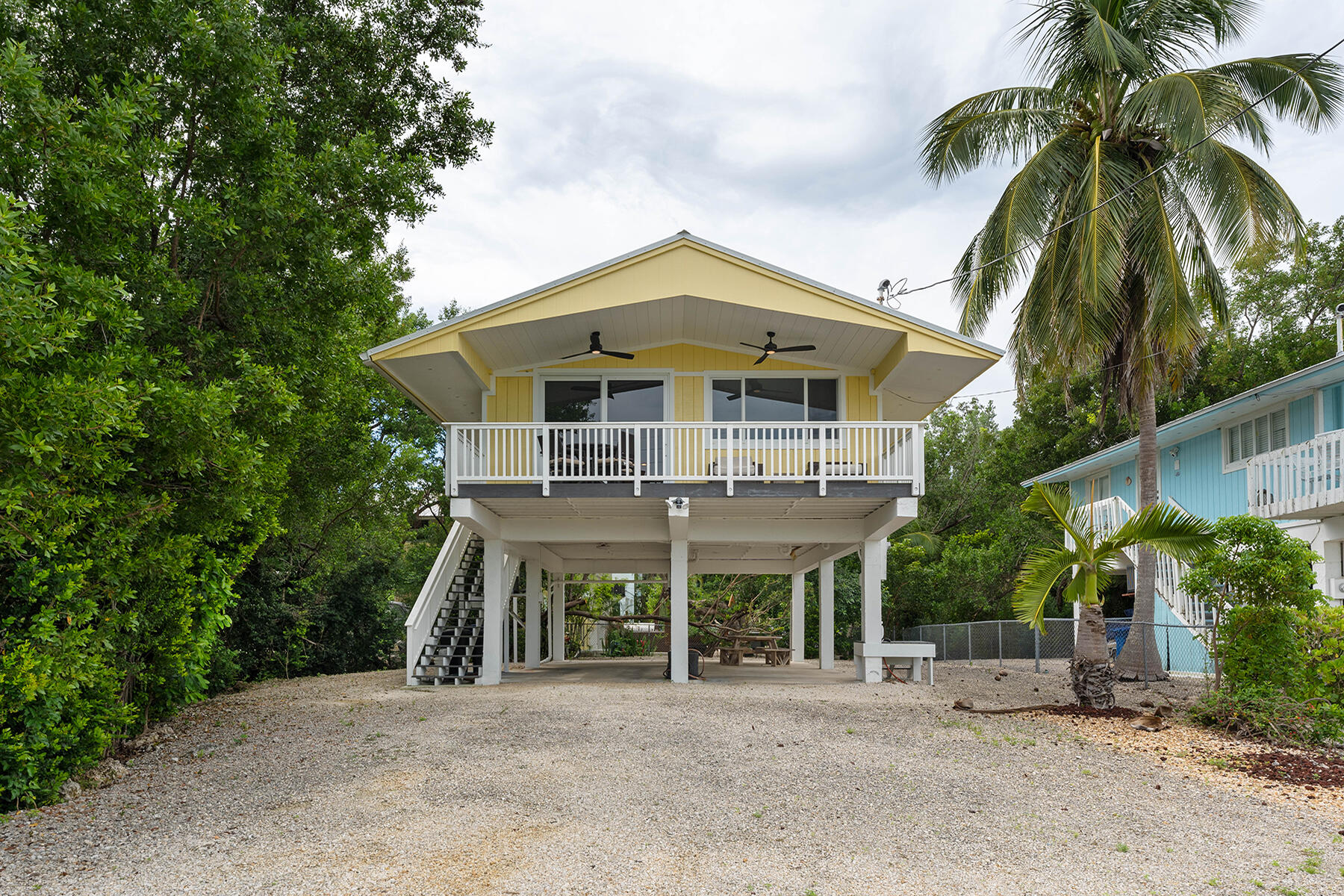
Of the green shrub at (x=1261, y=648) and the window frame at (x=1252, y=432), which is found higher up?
the window frame at (x=1252, y=432)

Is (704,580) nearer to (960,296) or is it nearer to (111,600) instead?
(960,296)

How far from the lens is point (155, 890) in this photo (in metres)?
4.88

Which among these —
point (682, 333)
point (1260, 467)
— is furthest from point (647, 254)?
point (1260, 467)

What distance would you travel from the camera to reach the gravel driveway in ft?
16.6

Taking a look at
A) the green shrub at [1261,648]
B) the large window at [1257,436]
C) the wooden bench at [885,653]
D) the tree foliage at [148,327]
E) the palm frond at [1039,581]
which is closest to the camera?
the tree foliage at [148,327]

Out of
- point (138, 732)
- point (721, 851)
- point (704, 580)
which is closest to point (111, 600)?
point (138, 732)

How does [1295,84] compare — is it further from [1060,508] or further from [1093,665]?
[1093,665]

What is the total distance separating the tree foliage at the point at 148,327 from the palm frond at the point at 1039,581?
8.48 m

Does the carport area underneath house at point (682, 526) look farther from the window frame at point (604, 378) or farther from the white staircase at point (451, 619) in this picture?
the window frame at point (604, 378)

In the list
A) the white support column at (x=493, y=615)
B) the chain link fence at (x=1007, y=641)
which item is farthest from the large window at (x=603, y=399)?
the chain link fence at (x=1007, y=641)

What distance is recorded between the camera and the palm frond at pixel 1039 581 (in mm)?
10891

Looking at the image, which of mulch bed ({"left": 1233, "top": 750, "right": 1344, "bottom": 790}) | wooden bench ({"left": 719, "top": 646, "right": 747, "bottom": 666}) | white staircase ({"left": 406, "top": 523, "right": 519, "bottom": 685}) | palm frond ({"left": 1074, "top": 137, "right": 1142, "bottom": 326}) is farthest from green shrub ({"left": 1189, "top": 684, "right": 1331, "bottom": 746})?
wooden bench ({"left": 719, "top": 646, "right": 747, "bottom": 666})

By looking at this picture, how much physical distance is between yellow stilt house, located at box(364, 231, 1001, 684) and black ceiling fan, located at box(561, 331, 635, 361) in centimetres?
5

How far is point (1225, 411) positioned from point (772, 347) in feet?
32.7
